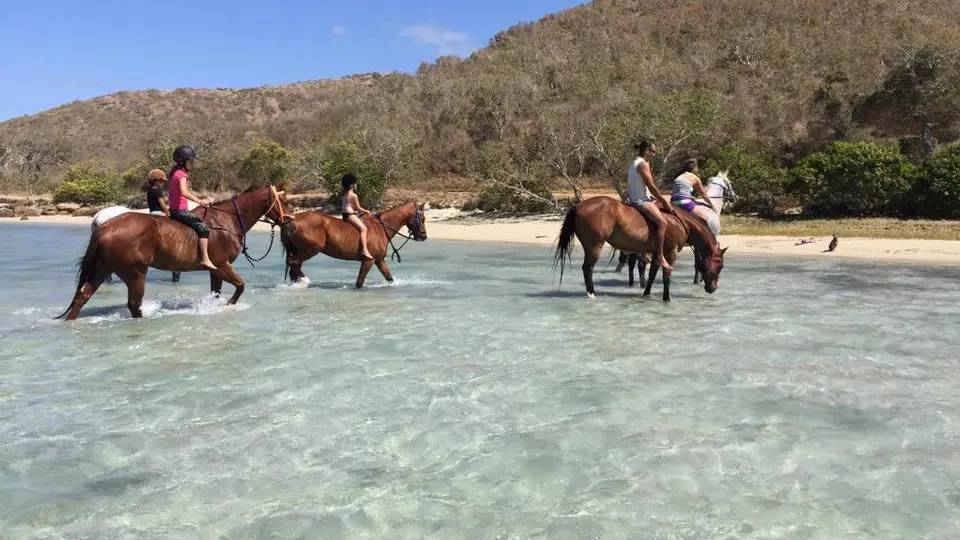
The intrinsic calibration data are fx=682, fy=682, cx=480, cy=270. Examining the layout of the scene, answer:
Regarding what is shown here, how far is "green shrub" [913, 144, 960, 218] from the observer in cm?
2120

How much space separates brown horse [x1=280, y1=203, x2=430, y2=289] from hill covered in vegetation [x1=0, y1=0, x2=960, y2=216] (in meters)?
16.5

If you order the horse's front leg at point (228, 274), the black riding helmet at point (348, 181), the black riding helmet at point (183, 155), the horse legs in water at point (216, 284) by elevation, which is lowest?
the horse legs in water at point (216, 284)

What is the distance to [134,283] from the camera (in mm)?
8984

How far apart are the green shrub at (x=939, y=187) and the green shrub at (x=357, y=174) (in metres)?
23.1

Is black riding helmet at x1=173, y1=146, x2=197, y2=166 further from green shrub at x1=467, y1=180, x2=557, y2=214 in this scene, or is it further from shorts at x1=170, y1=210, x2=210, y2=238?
green shrub at x1=467, y1=180, x2=557, y2=214

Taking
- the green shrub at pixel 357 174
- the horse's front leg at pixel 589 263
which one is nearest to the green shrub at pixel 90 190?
the green shrub at pixel 357 174

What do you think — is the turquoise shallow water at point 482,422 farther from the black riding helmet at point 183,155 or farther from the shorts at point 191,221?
the black riding helmet at point 183,155

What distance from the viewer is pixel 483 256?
2006 centimetres

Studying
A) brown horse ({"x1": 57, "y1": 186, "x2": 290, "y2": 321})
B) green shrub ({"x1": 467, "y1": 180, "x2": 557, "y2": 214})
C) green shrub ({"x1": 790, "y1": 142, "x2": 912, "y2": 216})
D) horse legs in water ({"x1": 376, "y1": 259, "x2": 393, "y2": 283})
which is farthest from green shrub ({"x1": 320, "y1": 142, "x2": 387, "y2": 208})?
brown horse ({"x1": 57, "y1": 186, "x2": 290, "y2": 321})

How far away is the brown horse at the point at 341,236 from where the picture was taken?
39.0ft

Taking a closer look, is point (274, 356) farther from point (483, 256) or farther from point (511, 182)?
point (511, 182)


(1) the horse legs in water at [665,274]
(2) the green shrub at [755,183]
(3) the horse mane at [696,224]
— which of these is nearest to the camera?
(1) the horse legs in water at [665,274]

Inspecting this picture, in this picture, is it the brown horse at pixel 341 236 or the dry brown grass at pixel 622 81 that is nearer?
the brown horse at pixel 341 236

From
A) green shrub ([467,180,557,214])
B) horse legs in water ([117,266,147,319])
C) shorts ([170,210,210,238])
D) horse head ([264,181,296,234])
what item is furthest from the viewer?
green shrub ([467,180,557,214])
